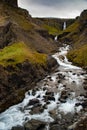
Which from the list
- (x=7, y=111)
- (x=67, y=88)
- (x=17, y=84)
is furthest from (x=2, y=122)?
(x=67, y=88)

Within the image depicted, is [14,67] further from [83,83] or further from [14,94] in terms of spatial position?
[83,83]

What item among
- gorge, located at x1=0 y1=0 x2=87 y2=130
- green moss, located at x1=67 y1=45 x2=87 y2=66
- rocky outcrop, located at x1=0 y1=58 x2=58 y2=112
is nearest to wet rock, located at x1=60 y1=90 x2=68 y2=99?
gorge, located at x1=0 y1=0 x2=87 y2=130

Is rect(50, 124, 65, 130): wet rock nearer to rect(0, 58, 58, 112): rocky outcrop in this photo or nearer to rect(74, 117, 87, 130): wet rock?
rect(74, 117, 87, 130): wet rock

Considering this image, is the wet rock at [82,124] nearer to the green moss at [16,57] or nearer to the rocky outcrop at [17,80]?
the rocky outcrop at [17,80]

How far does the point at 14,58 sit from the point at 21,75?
604 centimetres

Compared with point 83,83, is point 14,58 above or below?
above

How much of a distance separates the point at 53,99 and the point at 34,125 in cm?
1299

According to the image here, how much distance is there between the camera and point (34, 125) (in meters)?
51.0

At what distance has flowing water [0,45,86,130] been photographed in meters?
55.0

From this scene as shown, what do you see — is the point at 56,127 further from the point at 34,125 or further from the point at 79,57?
the point at 79,57

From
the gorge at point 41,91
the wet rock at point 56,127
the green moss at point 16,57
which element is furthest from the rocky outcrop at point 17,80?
the wet rock at point 56,127

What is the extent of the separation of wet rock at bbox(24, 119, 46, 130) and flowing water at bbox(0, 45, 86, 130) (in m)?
1.45

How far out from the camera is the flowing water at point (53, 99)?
55.0m

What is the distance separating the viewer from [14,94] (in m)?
64.6
